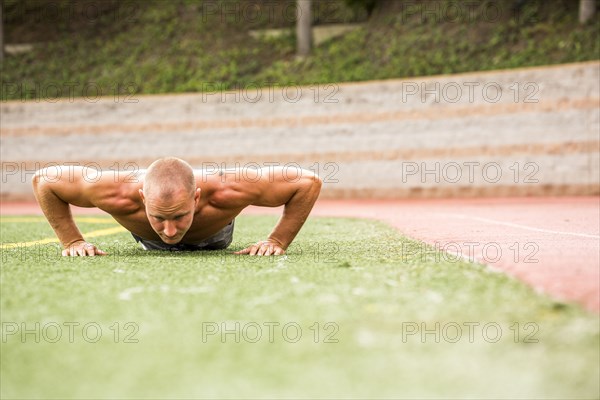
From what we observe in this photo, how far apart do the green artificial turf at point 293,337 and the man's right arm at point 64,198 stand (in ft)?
3.04

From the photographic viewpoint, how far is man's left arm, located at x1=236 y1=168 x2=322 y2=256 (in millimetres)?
3602

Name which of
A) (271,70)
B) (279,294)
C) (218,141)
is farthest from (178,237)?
(271,70)

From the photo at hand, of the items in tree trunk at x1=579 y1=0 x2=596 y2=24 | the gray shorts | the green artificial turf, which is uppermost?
tree trunk at x1=579 y1=0 x2=596 y2=24

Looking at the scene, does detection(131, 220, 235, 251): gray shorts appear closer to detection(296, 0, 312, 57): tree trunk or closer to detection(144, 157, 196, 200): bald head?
detection(144, 157, 196, 200): bald head

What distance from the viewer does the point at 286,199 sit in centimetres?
371

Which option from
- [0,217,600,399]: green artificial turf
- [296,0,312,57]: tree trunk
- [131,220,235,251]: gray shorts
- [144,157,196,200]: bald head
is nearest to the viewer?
[0,217,600,399]: green artificial turf

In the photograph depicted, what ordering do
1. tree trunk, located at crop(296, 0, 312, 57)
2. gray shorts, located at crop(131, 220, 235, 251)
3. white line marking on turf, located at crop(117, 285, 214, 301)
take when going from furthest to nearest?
1. tree trunk, located at crop(296, 0, 312, 57)
2. gray shorts, located at crop(131, 220, 235, 251)
3. white line marking on turf, located at crop(117, 285, 214, 301)

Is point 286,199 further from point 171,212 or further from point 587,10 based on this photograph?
point 587,10

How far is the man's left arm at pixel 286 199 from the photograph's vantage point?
3.60 m

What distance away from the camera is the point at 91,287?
91.6 inches

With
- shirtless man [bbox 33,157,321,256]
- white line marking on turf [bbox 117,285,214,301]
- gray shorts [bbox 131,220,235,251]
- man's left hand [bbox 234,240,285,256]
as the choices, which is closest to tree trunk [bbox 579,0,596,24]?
shirtless man [bbox 33,157,321,256]

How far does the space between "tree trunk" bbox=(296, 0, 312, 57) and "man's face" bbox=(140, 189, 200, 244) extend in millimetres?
14281

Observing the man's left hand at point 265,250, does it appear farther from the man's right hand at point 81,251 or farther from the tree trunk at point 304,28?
the tree trunk at point 304,28

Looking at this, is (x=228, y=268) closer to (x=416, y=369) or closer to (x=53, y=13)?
(x=416, y=369)
